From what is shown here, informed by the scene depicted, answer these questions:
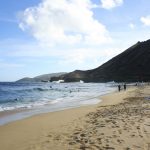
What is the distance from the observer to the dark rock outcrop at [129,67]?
530ft

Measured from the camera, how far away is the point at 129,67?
175 m

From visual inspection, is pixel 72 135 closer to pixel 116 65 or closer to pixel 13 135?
pixel 13 135

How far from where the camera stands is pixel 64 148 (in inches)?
342

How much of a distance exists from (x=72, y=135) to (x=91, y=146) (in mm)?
1887

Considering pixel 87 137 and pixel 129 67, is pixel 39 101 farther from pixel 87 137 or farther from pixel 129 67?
A: pixel 129 67

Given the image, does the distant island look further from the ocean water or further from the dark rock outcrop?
the ocean water

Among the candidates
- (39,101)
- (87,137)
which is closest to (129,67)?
(39,101)

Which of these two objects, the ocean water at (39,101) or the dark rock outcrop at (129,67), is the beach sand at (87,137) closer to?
the ocean water at (39,101)

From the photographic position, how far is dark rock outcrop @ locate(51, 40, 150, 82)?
162m

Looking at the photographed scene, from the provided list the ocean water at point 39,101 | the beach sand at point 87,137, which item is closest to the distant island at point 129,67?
the ocean water at point 39,101

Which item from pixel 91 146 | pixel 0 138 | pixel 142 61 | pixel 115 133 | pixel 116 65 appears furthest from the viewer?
pixel 116 65

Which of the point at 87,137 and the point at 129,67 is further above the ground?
the point at 129,67

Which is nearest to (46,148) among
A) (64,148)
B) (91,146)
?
(64,148)

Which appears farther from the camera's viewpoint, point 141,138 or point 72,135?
point 72,135
